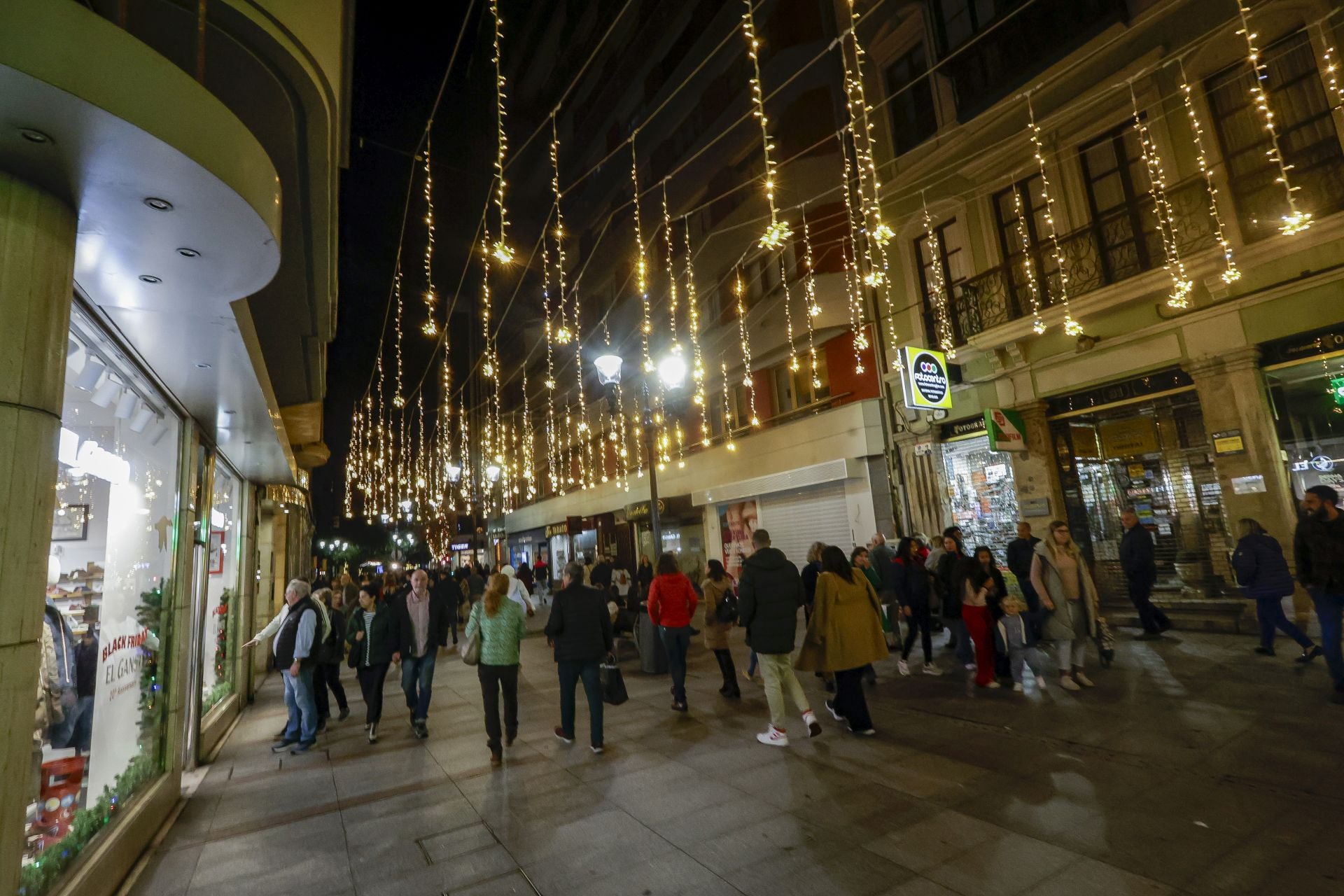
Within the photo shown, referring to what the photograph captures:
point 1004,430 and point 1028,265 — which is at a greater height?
point 1028,265

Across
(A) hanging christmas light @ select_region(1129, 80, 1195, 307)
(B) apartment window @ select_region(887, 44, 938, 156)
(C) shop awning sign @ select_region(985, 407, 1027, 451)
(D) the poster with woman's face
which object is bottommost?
(D) the poster with woman's face

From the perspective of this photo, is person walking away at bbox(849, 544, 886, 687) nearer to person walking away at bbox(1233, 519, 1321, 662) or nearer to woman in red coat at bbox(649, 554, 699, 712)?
woman in red coat at bbox(649, 554, 699, 712)

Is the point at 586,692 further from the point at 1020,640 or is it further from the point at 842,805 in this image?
the point at 1020,640

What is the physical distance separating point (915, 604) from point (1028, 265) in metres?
7.86

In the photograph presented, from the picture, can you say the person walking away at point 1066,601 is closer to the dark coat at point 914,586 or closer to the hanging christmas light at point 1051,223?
the dark coat at point 914,586

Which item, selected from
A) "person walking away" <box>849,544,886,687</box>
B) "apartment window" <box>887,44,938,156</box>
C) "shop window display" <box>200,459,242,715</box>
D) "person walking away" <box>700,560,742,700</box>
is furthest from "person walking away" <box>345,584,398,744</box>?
"apartment window" <box>887,44,938,156</box>

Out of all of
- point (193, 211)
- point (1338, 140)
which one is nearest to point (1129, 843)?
point (193, 211)

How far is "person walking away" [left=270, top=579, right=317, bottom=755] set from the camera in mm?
7109

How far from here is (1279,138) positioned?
31.9 feet

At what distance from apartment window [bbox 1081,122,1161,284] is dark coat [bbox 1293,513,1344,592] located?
649cm

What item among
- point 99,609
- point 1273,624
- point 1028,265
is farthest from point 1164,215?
point 99,609

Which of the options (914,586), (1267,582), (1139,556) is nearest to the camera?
(1267,582)

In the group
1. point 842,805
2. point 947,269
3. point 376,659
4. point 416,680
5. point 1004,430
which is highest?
point 947,269

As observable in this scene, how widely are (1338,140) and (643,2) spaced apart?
19.7 meters
